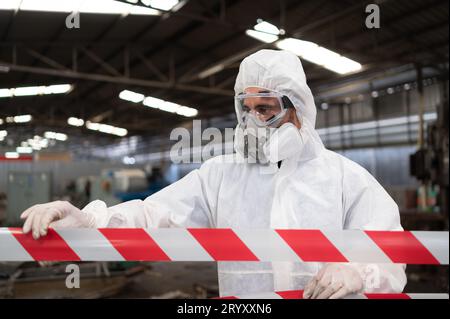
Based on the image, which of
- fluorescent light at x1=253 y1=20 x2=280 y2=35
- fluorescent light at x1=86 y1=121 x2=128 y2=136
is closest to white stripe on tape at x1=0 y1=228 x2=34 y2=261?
fluorescent light at x1=253 y1=20 x2=280 y2=35

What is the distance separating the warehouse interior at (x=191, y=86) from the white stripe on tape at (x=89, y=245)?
726mm

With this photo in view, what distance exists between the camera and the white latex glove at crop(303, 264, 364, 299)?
3.91ft

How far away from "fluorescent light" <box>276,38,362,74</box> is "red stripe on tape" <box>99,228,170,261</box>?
5955 mm

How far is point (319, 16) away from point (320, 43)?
59 cm

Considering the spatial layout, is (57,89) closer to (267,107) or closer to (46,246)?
(267,107)

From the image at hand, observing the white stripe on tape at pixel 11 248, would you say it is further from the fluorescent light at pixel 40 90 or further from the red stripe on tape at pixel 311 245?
the fluorescent light at pixel 40 90

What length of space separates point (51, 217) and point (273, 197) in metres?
0.82

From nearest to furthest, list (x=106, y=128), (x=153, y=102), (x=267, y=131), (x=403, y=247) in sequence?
(x=403, y=247), (x=267, y=131), (x=153, y=102), (x=106, y=128)

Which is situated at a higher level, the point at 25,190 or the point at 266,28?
the point at 266,28

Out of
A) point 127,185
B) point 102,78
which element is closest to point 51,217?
point 127,185

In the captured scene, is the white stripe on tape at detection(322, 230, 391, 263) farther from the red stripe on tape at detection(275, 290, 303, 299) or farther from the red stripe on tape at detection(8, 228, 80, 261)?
the red stripe on tape at detection(8, 228, 80, 261)

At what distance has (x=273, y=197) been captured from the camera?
5.23 feet

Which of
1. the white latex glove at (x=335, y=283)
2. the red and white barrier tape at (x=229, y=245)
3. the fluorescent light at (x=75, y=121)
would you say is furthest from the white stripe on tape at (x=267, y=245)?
the fluorescent light at (x=75, y=121)

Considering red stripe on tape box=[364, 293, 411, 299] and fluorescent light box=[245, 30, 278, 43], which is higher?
fluorescent light box=[245, 30, 278, 43]
